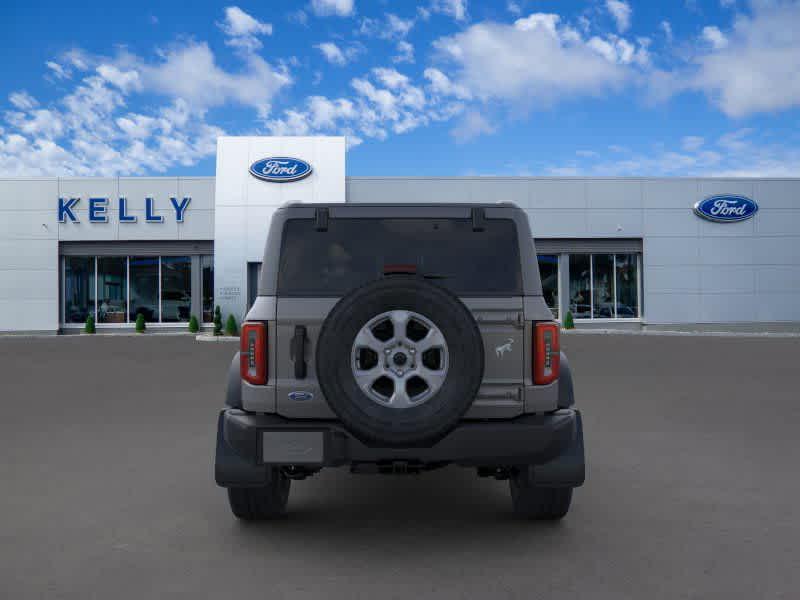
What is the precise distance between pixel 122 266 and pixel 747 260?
89.8 ft

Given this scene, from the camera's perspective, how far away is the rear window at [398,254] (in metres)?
4.02

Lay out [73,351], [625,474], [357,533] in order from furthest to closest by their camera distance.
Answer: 1. [73,351]
2. [625,474]
3. [357,533]

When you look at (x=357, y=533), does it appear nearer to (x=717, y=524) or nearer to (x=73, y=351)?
(x=717, y=524)

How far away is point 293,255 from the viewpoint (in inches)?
160

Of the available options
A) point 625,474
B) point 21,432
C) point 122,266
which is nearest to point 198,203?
point 122,266

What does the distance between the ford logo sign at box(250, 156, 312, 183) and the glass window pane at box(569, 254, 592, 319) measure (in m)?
12.3

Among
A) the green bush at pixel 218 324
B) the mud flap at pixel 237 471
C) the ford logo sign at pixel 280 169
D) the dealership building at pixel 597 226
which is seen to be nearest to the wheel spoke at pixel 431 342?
the mud flap at pixel 237 471

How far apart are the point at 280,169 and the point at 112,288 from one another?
9548 millimetres

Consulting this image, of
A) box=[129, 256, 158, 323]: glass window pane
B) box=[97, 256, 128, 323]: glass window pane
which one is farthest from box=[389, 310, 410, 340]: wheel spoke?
box=[97, 256, 128, 323]: glass window pane

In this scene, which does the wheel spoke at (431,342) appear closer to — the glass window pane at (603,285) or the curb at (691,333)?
the curb at (691,333)

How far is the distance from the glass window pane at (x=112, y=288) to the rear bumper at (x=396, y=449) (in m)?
28.6

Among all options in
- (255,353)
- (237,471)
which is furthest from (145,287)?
(255,353)

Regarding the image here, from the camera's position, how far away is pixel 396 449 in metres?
3.68

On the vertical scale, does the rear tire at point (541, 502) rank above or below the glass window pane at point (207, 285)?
below
